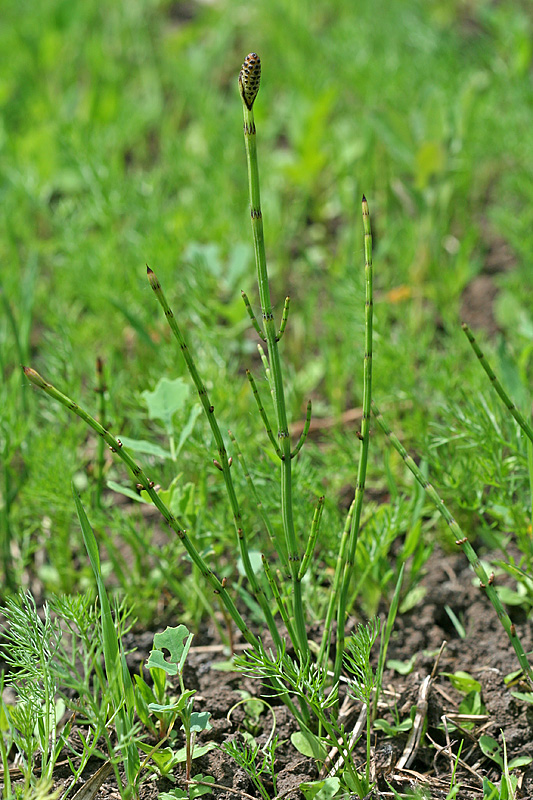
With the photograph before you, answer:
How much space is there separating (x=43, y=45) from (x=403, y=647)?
333 cm

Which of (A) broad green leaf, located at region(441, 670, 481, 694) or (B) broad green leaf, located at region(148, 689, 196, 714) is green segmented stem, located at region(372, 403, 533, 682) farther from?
(B) broad green leaf, located at region(148, 689, 196, 714)

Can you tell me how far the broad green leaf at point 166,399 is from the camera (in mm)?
1555

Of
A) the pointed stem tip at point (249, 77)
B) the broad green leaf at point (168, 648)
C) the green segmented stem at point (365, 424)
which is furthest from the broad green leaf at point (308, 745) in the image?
the pointed stem tip at point (249, 77)

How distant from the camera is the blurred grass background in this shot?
1811mm

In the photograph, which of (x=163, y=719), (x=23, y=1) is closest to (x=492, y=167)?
(x=163, y=719)

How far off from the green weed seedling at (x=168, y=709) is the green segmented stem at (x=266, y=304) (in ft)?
0.65

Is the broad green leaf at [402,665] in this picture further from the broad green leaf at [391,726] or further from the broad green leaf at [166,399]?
the broad green leaf at [166,399]

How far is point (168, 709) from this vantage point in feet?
3.84

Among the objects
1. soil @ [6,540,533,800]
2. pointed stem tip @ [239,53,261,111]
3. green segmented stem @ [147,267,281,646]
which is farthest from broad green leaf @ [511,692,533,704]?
pointed stem tip @ [239,53,261,111]

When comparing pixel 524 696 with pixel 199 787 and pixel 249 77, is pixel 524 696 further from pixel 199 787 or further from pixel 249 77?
pixel 249 77

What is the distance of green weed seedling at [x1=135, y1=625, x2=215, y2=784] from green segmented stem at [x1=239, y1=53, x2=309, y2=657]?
197mm

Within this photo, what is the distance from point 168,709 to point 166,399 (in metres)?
0.62

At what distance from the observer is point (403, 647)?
60.3 inches

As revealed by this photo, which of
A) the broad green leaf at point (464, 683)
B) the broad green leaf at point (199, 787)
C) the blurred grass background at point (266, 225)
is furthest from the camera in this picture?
the blurred grass background at point (266, 225)
